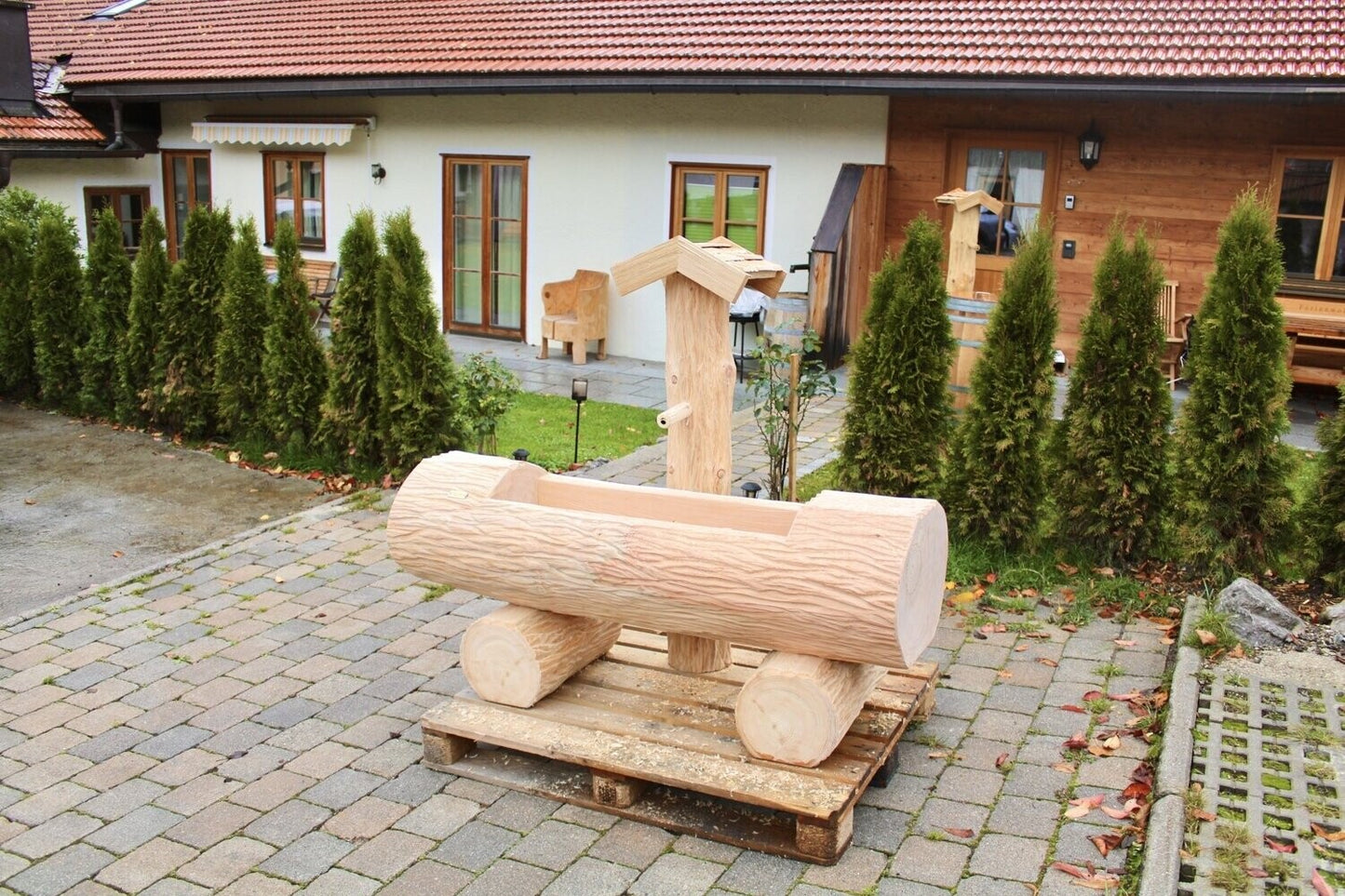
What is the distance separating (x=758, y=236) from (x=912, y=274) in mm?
6015

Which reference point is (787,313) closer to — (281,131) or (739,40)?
(739,40)

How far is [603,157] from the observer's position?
13289 millimetres

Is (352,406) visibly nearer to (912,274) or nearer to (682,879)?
(912,274)

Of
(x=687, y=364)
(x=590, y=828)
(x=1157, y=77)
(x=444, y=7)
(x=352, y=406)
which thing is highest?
(x=444, y=7)

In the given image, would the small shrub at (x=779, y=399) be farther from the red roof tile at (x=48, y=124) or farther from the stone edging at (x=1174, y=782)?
the red roof tile at (x=48, y=124)

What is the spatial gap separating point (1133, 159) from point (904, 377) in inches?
231

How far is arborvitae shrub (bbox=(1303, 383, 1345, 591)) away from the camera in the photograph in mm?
6113

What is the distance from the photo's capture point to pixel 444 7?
50.1ft

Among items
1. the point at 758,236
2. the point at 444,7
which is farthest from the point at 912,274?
the point at 444,7

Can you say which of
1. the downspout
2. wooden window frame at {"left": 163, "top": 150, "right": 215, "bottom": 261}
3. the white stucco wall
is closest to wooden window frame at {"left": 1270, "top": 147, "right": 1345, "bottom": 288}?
the white stucco wall

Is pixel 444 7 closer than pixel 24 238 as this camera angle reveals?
No

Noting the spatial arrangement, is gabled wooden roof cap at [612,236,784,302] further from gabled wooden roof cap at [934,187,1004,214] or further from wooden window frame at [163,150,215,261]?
wooden window frame at [163,150,215,261]

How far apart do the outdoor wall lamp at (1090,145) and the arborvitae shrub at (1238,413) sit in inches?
206

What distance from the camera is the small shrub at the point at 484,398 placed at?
842 cm
